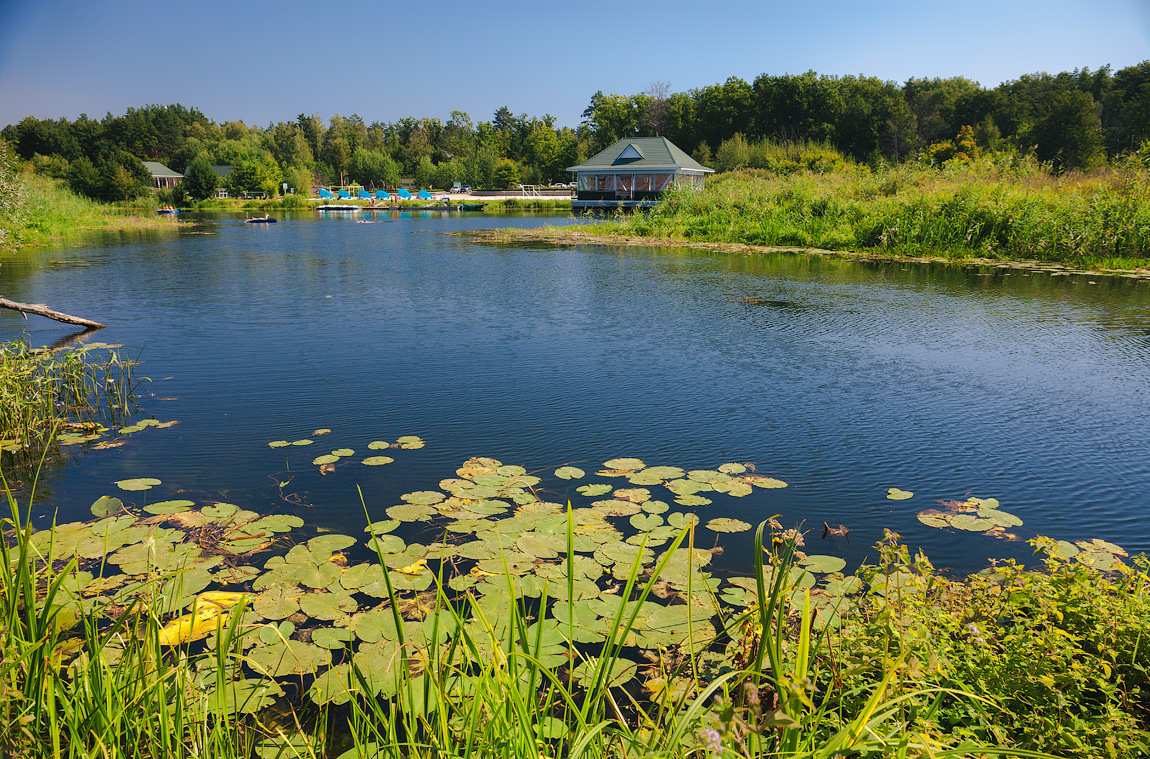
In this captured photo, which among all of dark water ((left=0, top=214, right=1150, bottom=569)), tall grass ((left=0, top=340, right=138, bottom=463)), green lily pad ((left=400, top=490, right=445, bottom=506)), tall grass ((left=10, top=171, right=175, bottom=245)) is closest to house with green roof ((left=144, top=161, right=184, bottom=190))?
tall grass ((left=10, top=171, right=175, bottom=245))

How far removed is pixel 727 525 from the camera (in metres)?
3.85

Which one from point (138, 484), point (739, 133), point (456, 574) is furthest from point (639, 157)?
point (456, 574)

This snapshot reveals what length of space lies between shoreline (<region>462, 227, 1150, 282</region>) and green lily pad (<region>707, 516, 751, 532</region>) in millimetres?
13933

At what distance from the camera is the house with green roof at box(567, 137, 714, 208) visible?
140 ft

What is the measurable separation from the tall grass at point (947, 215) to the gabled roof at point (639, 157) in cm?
2132

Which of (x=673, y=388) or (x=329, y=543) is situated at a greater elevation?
(x=673, y=388)

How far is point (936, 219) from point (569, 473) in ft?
55.0

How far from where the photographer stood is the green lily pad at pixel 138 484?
14.0 feet

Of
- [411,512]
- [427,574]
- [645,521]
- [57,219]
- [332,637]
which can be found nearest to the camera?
[332,637]

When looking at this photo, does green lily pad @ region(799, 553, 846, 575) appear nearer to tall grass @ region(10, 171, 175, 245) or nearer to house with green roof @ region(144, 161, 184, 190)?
tall grass @ region(10, 171, 175, 245)

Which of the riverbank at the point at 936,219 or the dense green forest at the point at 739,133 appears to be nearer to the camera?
the riverbank at the point at 936,219

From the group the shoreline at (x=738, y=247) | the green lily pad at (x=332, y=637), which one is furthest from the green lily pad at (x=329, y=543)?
the shoreline at (x=738, y=247)

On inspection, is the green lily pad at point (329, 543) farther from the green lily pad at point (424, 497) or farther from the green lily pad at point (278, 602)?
the green lily pad at point (424, 497)

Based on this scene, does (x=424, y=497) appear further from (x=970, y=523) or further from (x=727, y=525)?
(x=970, y=523)
